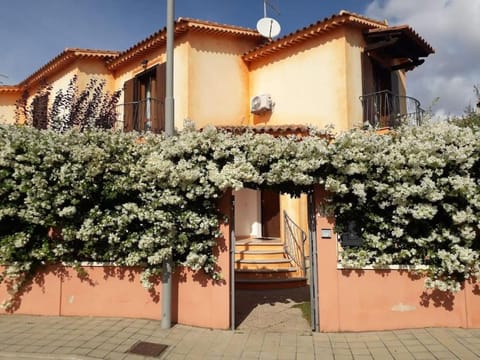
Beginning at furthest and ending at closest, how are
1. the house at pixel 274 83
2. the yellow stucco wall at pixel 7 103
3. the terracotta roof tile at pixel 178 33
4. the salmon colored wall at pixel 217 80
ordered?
the yellow stucco wall at pixel 7 103 < the salmon colored wall at pixel 217 80 < the terracotta roof tile at pixel 178 33 < the house at pixel 274 83

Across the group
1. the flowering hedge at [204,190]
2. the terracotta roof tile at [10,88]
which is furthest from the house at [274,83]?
the terracotta roof tile at [10,88]

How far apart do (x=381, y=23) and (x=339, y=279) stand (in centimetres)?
925

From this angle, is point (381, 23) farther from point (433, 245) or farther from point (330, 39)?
point (433, 245)

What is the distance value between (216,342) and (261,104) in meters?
8.73

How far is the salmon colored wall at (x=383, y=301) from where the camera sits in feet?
19.0

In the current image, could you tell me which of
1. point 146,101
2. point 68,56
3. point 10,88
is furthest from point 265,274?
point 10,88

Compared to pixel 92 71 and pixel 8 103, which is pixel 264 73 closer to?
pixel 92 71

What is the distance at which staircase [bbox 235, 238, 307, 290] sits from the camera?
9.17 m

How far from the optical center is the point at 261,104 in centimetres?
1259

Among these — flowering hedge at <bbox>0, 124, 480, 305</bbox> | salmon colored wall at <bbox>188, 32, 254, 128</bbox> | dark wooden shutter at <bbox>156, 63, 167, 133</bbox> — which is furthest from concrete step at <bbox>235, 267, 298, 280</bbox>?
dark wooden shutter at <bbox>156, 63, 167, 133</bbox>

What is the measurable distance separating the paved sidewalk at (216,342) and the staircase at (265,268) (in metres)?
3.12

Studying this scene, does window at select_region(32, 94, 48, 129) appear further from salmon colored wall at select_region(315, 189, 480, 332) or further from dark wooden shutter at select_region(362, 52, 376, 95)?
dark wooden shutter at select_region(362, 52, 376, 95)

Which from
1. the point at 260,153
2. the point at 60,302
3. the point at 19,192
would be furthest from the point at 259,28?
the point at 60,302

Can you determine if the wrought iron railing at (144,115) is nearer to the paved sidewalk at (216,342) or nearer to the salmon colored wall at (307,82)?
the salmon colored wall at (307,82)
